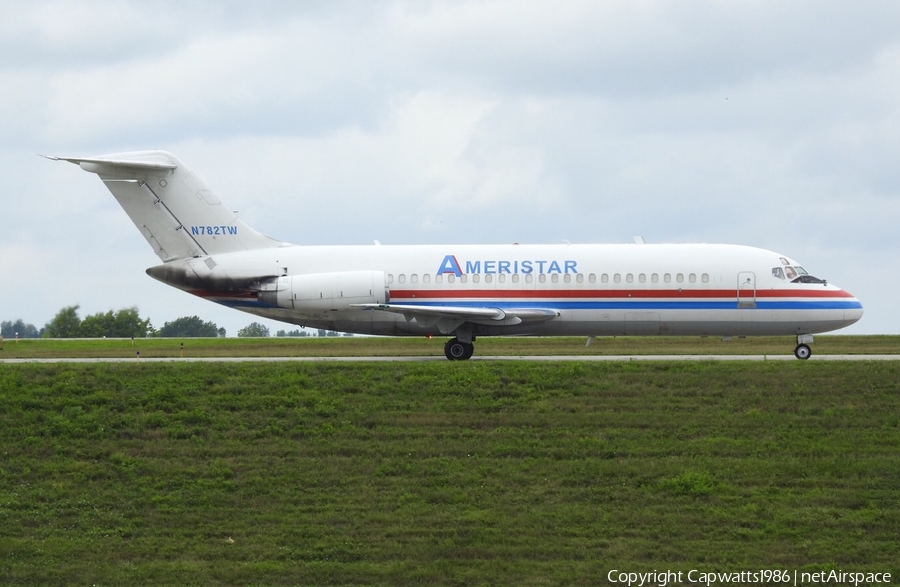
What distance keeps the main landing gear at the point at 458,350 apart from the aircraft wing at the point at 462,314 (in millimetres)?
629

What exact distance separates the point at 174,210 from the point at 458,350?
9.82 metres

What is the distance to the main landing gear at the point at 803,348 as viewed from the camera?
31695 millimetres

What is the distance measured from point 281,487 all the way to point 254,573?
10.4 feet

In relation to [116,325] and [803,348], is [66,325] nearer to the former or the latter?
[116,325]

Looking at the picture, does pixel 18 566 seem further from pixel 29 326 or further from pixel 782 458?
pixel 29 326

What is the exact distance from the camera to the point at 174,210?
111 ft

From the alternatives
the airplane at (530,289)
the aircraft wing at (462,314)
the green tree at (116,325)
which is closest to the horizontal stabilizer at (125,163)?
the airplane at (530,289)

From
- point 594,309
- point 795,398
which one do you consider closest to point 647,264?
point 594,309

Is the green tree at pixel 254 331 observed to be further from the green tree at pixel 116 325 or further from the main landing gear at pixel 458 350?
the main landing gear at pixel 458 350

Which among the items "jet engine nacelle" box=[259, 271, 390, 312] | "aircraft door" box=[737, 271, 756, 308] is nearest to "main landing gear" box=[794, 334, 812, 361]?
"aircraft door" box=[737, 271, 756, 308]

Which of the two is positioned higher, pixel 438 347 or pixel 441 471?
pixel 438 347

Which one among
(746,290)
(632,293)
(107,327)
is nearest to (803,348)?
(746,290)

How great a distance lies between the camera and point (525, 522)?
1827 cm

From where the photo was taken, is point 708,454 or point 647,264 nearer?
point 708,454
